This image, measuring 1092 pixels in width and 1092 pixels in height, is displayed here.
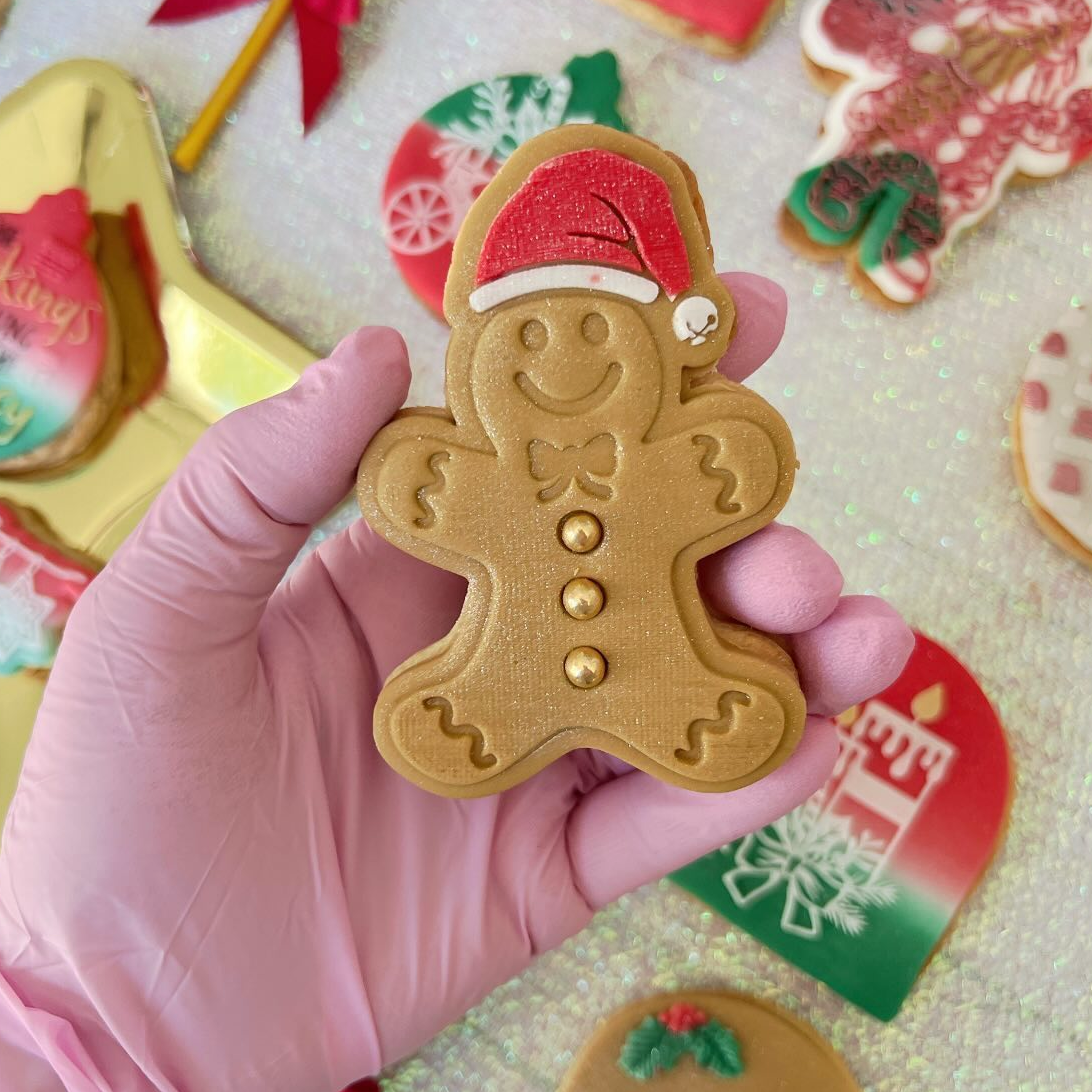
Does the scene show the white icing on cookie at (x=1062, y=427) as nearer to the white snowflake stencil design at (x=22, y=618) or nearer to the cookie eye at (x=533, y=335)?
the cookie eye at (x=533, y=335)

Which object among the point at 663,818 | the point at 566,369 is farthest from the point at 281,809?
the point at 566,369

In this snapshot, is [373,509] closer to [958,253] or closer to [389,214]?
[389,214]

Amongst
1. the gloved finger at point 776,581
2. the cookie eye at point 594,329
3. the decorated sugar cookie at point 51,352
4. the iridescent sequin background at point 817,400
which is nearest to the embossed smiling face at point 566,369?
the cookie eye at point 594,329

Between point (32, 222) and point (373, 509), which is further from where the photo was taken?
point (32, 222)

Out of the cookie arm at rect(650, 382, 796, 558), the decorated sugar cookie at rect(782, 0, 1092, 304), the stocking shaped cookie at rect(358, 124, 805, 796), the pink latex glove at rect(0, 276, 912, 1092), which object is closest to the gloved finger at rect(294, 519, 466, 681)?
the pink latex glove at rect(0, 276, 912, 1092)

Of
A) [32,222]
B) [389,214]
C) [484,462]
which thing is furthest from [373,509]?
[32,222]
